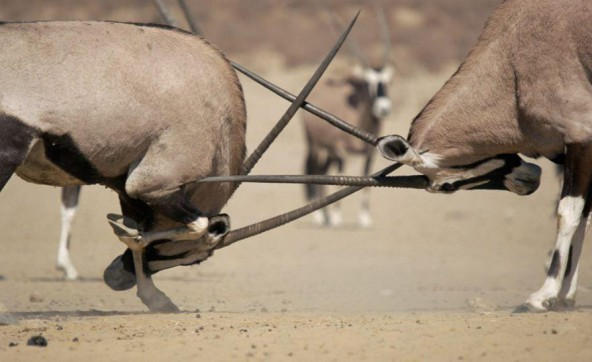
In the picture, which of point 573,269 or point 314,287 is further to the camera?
point 314,287

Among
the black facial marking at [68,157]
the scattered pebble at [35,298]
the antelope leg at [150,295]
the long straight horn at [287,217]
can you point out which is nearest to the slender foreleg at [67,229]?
the scattered pebble at [35,298]

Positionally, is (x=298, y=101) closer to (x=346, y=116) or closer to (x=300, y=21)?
(x=346, y=116)

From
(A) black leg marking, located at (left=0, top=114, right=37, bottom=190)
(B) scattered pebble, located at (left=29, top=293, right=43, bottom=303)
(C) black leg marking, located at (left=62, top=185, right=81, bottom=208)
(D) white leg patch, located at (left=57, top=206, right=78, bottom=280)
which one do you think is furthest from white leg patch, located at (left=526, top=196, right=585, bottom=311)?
(C) black leg marking, located at (left=62, top=185, right=81, bottom=208)

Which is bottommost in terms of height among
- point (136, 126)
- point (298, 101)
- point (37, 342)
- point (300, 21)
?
point (37, 342)

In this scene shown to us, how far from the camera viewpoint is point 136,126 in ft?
22.5

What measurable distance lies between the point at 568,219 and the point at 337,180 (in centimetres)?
143

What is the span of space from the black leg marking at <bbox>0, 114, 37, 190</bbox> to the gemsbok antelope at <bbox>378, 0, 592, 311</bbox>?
2.06 meters

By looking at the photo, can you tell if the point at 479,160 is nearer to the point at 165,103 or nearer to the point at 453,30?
the point at 165,103

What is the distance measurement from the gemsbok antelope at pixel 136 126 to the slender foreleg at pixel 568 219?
1614mm

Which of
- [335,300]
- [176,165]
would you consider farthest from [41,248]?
[176,165]

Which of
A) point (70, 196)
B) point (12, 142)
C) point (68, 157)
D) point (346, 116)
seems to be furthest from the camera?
point (346, 116)

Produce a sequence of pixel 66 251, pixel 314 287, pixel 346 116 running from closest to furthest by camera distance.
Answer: pixel 314 287
pixel 66 251
pixel 346 116

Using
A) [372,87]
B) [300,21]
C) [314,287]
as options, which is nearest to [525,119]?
[314,287]

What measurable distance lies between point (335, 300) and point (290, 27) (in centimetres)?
2366
